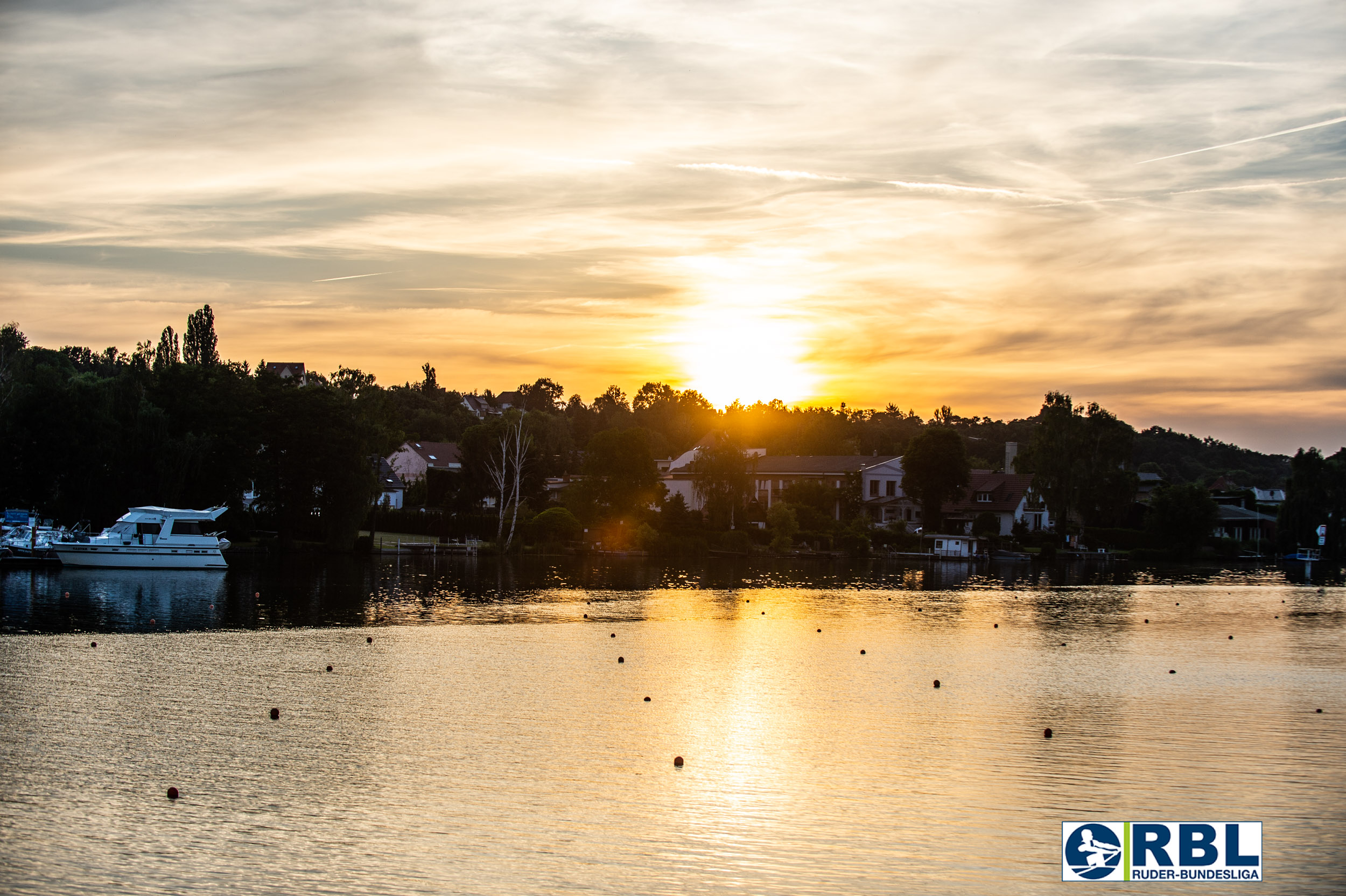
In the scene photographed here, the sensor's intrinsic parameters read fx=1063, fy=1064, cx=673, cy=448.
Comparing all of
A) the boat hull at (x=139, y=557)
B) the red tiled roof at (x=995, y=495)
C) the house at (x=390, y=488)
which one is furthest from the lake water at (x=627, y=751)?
the red tiled roof at (x=995, y=495)

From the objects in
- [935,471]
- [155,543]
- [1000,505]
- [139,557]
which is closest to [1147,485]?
[1000,505]

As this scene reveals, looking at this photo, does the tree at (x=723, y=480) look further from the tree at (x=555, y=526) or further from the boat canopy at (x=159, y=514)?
the boat canopy at (x=159, y=514)

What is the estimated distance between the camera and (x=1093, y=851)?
49.7 feet

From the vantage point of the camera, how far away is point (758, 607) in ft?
176

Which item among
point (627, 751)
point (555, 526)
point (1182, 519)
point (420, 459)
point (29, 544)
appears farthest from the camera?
point (420, 459)

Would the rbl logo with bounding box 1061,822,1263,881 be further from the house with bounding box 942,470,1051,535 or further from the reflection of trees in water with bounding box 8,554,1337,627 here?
the house with bounding box 942,470,1051,535

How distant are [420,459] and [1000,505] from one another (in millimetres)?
75229

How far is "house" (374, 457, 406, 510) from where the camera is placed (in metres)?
112

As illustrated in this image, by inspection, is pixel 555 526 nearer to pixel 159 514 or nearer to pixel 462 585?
pixel 462 585

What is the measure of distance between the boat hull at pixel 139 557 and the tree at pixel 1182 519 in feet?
311

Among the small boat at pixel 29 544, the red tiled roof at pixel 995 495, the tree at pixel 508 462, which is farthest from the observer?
the red tiled roof at pixel 995 495

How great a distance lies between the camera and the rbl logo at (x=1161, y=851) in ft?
48.4

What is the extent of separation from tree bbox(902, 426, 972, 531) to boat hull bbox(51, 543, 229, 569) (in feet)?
236

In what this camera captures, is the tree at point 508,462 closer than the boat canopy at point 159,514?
No
